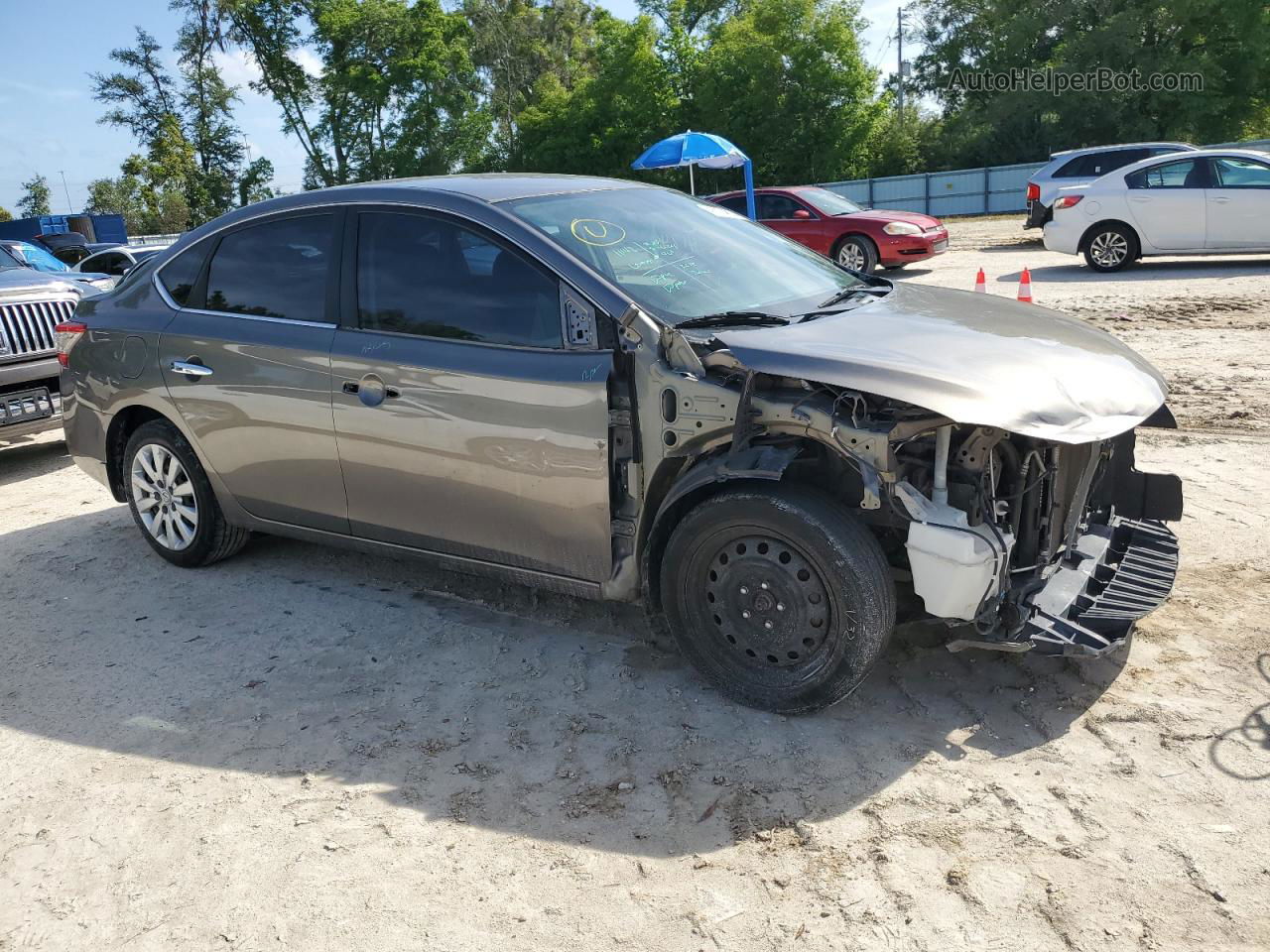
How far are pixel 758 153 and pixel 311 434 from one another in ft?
133

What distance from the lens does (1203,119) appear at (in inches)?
1489

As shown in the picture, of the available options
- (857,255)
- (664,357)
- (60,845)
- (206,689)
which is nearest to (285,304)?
(206,689)

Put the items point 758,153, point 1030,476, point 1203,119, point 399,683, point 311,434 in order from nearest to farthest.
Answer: point 1030,476, point 399,683, point 311,434, point 1203,119, point 758,153

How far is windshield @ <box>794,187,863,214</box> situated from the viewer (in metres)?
17.2

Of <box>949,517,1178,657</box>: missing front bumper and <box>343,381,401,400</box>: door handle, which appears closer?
<box>949,517,1178,657</box>: missing front bumper

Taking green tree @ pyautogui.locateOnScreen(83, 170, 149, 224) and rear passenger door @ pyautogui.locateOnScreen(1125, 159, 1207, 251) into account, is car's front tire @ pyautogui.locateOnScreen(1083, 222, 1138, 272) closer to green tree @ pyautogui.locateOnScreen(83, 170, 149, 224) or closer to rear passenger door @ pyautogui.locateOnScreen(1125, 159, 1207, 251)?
rear passenger door @ pyautogui.locateOnScreen(1125, 159, 1207, 251)

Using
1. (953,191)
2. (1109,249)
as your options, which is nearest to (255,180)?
(953,191)

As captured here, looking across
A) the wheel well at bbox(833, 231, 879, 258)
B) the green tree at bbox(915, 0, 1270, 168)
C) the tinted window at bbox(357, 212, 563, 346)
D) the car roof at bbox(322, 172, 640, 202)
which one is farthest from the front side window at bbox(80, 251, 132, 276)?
the green tree at bbox(915, 0, 1270, 168)

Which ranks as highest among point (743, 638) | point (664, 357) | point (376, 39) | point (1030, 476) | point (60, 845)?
point (376, 39)

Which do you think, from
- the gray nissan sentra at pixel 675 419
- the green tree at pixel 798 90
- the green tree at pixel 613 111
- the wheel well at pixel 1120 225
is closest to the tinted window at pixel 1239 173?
the wheel well at pixel 1120 225

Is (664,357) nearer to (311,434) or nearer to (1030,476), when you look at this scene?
(1030,476)

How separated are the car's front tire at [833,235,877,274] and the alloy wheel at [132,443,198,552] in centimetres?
1315

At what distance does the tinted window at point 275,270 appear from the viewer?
15.1 ft

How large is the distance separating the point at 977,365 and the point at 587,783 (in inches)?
72.4
